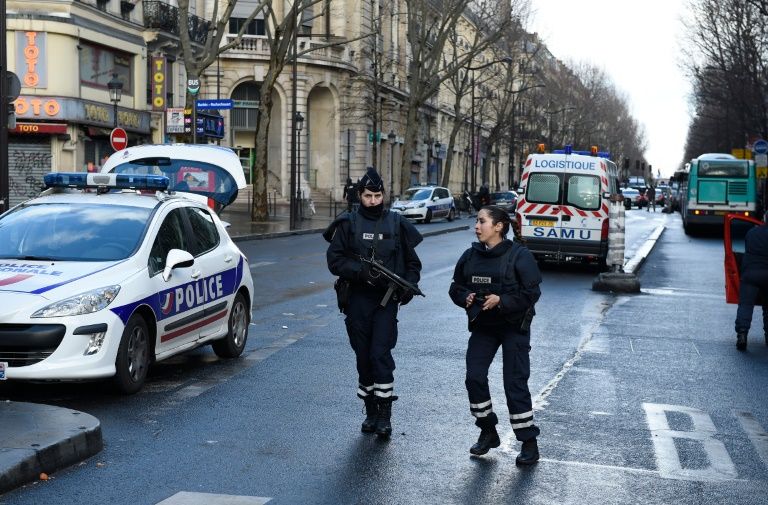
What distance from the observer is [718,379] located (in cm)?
1067

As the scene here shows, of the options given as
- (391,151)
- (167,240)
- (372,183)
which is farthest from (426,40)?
(372,183)

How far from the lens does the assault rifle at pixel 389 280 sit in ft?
25.0

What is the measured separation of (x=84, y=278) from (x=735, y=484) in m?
4.74

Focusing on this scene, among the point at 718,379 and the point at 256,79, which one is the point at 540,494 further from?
the point at 256,79

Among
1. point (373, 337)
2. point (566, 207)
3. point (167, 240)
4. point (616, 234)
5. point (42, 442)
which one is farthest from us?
point (566, 207)

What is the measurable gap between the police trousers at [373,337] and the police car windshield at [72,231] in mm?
2428

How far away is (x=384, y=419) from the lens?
7676mm

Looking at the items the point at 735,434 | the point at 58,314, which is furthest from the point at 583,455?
the point at 58,314

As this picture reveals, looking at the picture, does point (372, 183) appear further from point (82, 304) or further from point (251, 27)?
point (251, 27)

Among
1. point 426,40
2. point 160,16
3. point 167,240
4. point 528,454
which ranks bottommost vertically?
point 528,454

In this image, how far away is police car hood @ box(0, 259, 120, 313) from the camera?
27.7ft

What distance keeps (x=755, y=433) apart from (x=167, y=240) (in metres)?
4.82

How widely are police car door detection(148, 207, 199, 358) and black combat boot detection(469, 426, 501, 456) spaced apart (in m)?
3.14

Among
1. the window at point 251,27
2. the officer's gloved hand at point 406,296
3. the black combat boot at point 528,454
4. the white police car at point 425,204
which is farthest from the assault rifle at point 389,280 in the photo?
the window at point 251,27
